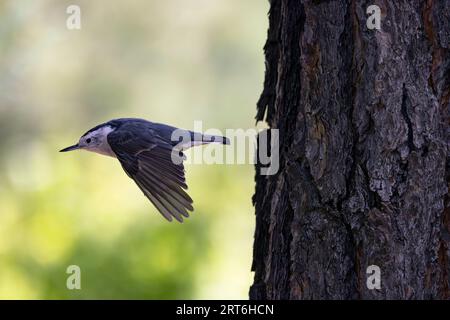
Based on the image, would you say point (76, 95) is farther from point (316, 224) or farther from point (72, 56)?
point (316, 224)

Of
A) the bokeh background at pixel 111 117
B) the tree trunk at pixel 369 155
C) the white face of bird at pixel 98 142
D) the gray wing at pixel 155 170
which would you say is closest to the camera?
the tree trunk at pixel 369 155

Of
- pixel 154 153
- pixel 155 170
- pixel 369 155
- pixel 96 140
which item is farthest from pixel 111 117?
pixel 369 155

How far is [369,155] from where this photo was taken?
2.56 m

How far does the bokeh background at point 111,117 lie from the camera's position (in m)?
5.50

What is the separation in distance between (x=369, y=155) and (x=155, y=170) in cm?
159

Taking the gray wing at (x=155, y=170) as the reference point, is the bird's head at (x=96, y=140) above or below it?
above

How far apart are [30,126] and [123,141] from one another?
358 centimetres

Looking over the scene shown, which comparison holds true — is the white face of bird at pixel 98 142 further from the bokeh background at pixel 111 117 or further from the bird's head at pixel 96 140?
the bokeh background at pixel 111 117

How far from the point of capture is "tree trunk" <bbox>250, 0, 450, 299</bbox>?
2537 millimetres

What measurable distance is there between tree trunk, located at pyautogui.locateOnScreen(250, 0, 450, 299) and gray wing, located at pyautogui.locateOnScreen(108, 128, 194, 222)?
0.97m

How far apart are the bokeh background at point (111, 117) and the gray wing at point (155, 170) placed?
4.24 ft

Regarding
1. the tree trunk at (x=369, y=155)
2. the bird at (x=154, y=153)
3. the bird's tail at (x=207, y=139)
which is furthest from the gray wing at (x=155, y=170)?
the tree trunk at (x=369, y=155)

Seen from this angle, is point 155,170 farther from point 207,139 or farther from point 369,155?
point 369,155

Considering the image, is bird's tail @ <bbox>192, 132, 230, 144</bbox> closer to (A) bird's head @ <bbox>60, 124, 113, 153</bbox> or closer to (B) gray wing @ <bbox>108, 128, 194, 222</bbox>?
(B) gray wing @ <bbox>108, 128, 194, 222</bbox>
